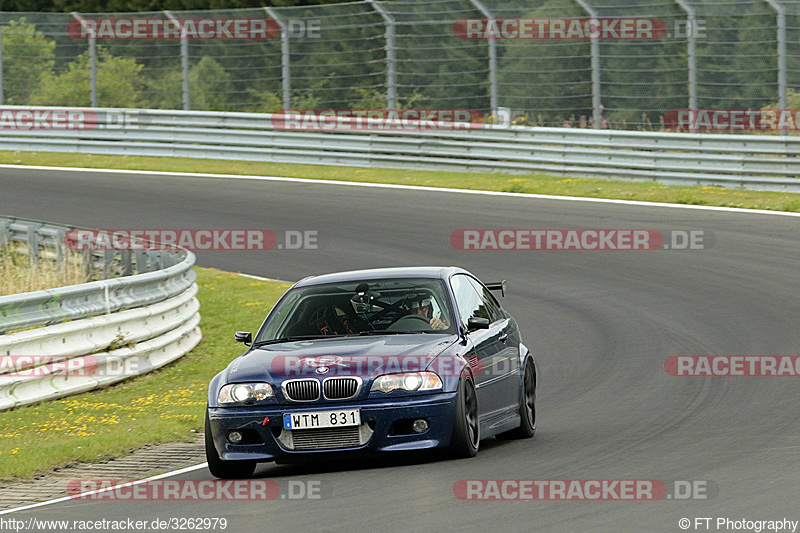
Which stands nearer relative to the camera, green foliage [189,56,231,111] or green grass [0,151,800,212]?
green grass [0,151,800,212]

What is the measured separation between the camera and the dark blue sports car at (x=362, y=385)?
835 cm

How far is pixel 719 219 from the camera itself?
2088 cm

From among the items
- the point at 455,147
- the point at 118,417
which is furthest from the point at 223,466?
the point at 455,147

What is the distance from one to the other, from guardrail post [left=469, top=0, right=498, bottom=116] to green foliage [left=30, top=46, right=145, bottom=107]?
28.3 ft

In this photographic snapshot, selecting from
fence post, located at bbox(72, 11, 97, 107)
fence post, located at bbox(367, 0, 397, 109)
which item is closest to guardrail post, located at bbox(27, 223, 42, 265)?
fence post, located at bbox(367, 0, 397, 109)

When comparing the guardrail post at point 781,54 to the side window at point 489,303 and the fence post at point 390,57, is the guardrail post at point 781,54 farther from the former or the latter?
the side window at point 489,303

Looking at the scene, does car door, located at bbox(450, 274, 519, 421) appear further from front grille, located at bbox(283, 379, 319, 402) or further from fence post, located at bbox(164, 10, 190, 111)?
fence post, located at bbox(164, 10, 190, 111)

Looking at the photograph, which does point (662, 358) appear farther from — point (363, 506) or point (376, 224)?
point (376, 224)

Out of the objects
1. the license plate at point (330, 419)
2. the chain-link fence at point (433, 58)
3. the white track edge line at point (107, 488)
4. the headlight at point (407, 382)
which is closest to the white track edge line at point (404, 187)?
the chain-link fence at point (433, 58)

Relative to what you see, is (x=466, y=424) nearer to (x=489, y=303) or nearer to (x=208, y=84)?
(x=489, y=303)

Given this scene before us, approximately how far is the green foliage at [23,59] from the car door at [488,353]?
23315mm

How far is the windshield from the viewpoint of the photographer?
9453 millimetres

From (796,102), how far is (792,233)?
503 cm

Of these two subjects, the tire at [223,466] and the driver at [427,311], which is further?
the driver at [427,311]
